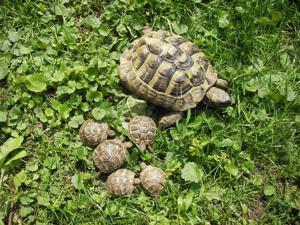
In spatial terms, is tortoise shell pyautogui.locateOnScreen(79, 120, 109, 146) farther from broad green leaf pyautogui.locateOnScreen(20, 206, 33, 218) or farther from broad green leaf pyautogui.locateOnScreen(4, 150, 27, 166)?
broad green leaf pyautogui.locateOnScreen(20, 206, 33, 218)

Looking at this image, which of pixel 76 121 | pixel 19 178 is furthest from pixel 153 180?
pixel 19 178

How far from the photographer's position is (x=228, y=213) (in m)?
4.87

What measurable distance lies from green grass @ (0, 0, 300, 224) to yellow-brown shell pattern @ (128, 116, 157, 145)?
5.0 inches

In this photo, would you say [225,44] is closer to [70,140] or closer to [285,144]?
[285,144]

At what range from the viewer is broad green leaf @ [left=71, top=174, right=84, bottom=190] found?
471 centimetres

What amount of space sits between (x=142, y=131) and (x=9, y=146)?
4.62ft

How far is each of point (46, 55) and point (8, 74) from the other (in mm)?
466

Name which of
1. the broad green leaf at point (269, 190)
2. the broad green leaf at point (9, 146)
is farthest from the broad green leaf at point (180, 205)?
the broad green leaf at point (9, 146)

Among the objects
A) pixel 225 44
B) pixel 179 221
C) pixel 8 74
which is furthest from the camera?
pixel 225 44

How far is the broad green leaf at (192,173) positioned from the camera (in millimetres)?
4777

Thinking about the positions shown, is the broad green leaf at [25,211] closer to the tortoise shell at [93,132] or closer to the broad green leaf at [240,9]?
the tortoise shell at [93,132]

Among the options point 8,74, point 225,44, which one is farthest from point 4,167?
point 225,44

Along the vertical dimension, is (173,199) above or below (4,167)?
A: below

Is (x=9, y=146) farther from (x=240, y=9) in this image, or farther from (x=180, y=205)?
(x=240, y=9)
